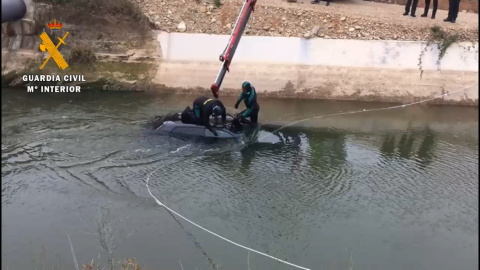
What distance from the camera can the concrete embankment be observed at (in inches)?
656

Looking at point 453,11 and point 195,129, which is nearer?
point 195,129

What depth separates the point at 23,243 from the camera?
7.54 metres

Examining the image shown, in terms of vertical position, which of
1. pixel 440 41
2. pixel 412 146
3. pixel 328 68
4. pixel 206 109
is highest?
pixel 440 41

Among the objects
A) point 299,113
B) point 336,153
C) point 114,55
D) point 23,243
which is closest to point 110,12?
point 114,55

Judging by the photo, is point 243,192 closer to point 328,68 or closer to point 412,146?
point 412,146

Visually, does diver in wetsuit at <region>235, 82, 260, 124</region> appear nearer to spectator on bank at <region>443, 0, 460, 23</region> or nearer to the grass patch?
the grass patch

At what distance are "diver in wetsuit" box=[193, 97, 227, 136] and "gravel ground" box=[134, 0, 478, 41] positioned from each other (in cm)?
694

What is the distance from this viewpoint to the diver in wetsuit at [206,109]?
11.1 meters

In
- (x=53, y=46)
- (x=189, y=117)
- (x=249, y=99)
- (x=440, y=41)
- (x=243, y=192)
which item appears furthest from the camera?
(x=53, y=46)

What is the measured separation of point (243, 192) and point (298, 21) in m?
10.5

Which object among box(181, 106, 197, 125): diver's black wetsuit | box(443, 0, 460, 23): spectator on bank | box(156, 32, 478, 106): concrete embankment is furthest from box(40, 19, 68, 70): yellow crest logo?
box(443, 0, 460, 23): spectator on bank

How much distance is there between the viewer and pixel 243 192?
31.1 ft

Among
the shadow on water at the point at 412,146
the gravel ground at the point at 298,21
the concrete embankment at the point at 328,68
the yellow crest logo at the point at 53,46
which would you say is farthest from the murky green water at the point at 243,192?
the gravel ground at the point at 298,21

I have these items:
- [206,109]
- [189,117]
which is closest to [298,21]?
[189,117]
